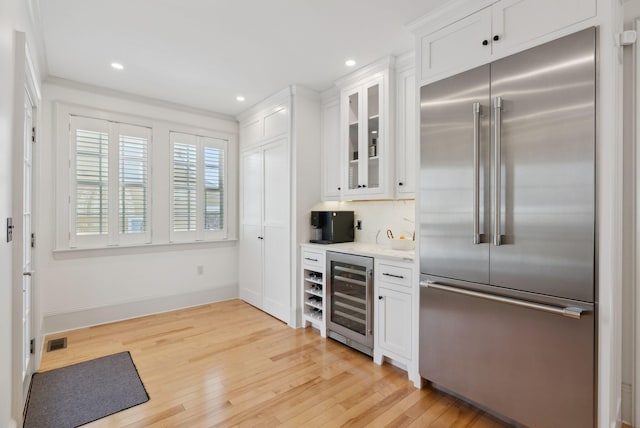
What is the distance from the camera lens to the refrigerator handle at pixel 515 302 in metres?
1.63

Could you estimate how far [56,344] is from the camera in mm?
3158

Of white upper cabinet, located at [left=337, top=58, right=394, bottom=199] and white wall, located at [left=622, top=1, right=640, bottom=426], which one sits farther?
white upper cabinet, located at [left=337, top=58, right=394, bottom=199]

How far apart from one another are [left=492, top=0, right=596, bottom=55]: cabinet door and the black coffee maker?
2124 millimetres

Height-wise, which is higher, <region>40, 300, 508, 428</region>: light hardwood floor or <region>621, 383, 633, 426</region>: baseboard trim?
<region>621, 383, 633, 426</region>: baseboard trim

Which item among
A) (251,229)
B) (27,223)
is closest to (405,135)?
(251,229)

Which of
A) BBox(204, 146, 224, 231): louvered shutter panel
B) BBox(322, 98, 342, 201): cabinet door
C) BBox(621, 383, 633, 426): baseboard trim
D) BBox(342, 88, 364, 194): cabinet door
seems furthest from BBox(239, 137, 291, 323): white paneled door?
BBox(621, 383, 633, 426): baseboard trim

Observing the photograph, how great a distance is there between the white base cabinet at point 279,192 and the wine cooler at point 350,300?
0.55 metres

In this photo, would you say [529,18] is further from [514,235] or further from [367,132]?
[367,132]

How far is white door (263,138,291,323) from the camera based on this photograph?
12.3 feet

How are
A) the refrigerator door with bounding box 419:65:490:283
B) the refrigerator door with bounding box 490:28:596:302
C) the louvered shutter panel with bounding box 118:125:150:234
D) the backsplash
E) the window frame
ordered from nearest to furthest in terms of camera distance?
the refrigerator door with bounding box 490:28:596:302 < the refrigerator door with bounding box 419:65:490:283 < the backsplash < the window frame < the louvered shutter panel with bounding box 118:125:150:234

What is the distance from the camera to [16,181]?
5.96 ft

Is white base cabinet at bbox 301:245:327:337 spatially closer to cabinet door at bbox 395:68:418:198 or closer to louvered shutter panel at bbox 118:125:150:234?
cabinet door at bbox 395:68:418:198

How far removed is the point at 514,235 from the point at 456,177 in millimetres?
523

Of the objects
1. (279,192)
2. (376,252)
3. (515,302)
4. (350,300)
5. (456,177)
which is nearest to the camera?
(515,302)
